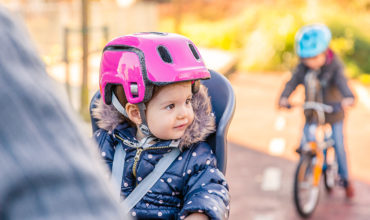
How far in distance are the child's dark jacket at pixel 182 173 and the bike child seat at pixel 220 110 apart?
0.04 metres

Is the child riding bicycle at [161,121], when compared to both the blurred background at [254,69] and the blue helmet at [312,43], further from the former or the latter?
the blue helmet at [312,43]

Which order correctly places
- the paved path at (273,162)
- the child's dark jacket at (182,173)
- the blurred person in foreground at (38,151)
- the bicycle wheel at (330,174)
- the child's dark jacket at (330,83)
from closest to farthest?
the blurred person in foreground at (38,151)
the child's dark jacket at (182,173)
the child's dark jacket at (330,83)
the paved path at (273,162)
the bicycle wheel at (330,174)

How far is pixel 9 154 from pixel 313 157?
19.1 ft

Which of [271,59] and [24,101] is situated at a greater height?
[24,101]

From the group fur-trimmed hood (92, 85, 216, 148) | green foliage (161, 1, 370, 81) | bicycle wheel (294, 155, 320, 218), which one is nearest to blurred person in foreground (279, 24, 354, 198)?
bicycle wheel (294, 155, 320, 218)

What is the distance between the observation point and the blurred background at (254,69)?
6551 millimetres

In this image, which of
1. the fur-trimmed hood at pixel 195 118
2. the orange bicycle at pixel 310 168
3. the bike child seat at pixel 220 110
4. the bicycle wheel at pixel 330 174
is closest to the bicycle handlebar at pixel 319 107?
the orange bicycle at pixel 310 168

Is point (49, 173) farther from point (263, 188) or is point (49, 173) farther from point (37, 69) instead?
point (263, 188)

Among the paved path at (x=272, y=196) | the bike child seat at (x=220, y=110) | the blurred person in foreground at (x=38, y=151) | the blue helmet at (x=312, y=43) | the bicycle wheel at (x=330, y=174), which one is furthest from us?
the bicycle wheel at (x=330, y=174)

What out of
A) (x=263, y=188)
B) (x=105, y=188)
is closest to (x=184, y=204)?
(x=105, y=188)

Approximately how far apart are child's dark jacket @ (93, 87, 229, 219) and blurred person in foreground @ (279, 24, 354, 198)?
3394 mm

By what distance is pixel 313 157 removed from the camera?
20.3ft

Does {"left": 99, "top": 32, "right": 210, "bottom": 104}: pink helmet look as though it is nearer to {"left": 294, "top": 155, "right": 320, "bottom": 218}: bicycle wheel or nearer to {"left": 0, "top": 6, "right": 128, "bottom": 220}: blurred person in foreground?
{"left": 0, "top": 6, "right": 128, "bottom": 220}: blurred person in foreground

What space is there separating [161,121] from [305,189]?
395 centimetres
